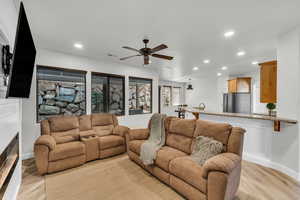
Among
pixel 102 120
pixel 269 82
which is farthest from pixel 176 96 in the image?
pixel 102 120

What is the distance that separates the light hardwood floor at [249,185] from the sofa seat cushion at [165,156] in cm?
33

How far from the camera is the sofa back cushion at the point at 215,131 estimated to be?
2148mm

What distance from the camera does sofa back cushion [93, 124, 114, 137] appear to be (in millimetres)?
3696

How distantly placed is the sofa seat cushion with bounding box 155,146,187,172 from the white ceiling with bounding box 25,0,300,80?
223cm

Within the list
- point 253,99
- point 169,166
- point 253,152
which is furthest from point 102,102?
point 253,99

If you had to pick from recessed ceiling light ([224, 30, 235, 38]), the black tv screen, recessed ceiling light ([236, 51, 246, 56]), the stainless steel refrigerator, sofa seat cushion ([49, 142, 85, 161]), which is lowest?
sofa seat cushion ([49, 142, 85, 161])

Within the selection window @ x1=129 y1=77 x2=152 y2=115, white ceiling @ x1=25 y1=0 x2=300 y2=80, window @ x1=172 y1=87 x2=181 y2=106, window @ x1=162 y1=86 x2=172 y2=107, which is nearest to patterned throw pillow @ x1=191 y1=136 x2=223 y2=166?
white ceiling @ x1=25 y1=0 x2=300 y2=80

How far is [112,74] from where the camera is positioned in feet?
15.9

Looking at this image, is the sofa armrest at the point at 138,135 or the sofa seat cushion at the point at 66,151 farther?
the sofa armrest at the point at 138,135

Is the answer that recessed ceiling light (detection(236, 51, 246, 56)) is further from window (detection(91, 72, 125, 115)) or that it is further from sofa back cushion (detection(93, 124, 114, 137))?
sofa back cushion (detection(93, 124, 114, 137))

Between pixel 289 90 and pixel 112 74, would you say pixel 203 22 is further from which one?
pixel 112 74

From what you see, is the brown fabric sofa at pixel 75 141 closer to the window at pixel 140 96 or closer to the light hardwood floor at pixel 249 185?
the light hardwood floor at pixel 249 185

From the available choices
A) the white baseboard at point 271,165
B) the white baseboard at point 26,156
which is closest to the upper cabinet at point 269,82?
the white baseboard at point 271,165

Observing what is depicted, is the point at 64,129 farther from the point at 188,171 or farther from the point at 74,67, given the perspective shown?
the point at 188,171
